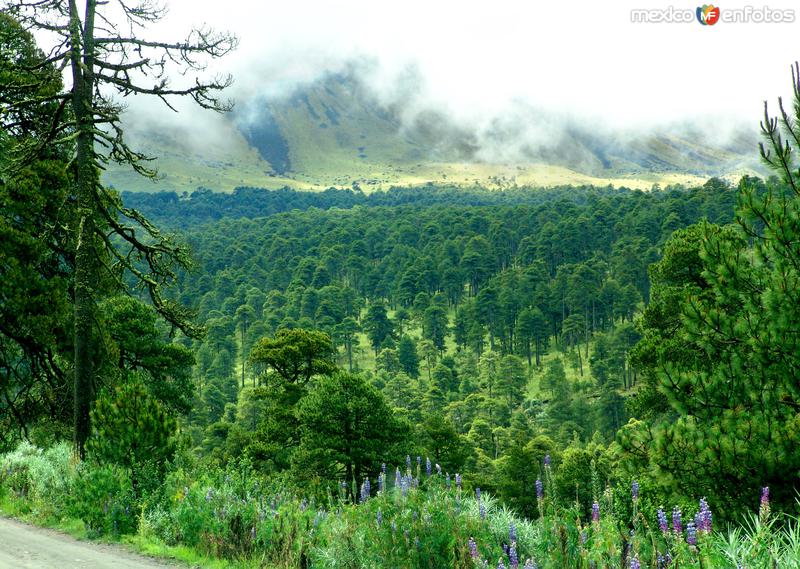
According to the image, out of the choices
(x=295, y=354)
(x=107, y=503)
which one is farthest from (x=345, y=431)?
(x=107, y=503)

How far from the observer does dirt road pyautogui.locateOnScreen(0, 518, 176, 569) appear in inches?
283

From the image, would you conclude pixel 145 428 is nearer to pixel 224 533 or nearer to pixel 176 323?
pixel 224 533

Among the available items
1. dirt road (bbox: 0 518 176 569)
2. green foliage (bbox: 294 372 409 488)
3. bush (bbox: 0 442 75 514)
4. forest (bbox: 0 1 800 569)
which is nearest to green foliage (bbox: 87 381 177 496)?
forest (bbox: 0 1 800 569)

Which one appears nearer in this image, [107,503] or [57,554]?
[57,554]

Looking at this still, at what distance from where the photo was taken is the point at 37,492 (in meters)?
10.3

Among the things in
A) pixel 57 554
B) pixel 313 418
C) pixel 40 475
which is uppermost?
pixel 40 475

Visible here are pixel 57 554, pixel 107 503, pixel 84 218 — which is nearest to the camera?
pixel 57 554

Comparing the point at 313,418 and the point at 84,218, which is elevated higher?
the point at 84,218

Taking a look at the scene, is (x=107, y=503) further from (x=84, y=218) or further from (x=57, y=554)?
(x=84, y=218)

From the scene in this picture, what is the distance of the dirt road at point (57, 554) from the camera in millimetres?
7188

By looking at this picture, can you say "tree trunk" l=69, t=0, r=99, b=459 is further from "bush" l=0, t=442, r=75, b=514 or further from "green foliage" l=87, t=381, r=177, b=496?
"green foliage" l=87, t=381, r=177, b=496

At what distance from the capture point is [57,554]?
25.2ft

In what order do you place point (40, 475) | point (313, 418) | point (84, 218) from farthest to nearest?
point (313, 418) < point (84, 218) < point (40, 475)

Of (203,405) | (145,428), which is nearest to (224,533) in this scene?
(145,428)
